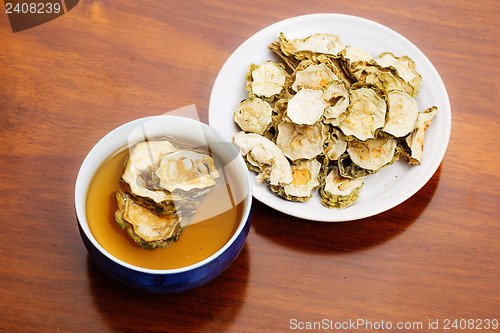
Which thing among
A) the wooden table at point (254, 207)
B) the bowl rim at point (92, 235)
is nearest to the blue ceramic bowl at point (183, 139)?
the bowl rim at point (92, 235)

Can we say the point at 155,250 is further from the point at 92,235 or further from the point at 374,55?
the point at 374,55

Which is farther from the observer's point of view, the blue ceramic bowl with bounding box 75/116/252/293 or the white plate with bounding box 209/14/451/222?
the white plate with bounding box 209/14/451/222

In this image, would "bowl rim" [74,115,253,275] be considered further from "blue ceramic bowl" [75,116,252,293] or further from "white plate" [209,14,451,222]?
"white plate" [209,14,451,222]

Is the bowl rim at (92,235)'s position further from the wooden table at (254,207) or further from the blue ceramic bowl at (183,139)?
the wooden table at (254,207)

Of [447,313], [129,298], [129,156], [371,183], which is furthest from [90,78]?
[447,313]

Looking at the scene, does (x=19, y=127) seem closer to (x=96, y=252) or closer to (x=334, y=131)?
(x=96, y=252)

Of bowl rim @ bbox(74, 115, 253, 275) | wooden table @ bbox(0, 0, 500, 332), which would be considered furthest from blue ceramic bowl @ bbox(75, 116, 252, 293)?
wooden table @ bbox(0, 0, 500, 332)
